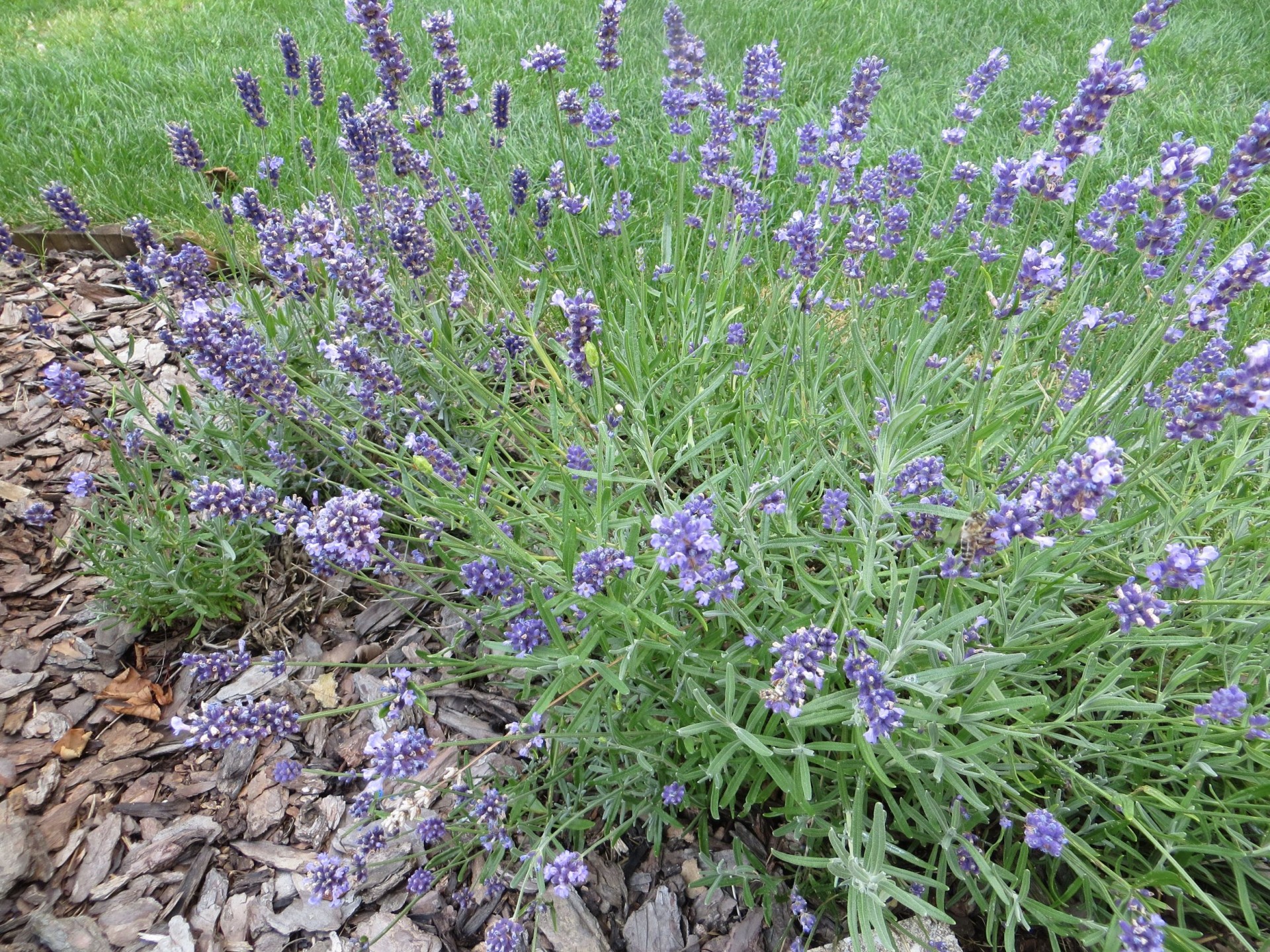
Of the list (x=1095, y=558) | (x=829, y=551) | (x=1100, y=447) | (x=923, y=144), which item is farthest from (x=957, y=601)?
(x=923, y=144)

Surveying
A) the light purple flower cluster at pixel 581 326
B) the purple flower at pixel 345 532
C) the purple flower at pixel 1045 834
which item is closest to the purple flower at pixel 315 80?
the light purple flower cluster at pixel 581 326

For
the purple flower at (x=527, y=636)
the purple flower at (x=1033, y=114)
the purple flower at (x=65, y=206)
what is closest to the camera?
the purple flower at (x=527, y=636)

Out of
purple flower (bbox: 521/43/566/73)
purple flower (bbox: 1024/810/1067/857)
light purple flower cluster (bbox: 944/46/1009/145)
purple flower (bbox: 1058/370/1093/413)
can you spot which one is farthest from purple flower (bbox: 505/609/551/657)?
light purple flower cluster (bbox: 944/46/1009/145)

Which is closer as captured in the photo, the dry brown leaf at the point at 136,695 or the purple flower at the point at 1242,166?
the purple flower at the point at 1242,166

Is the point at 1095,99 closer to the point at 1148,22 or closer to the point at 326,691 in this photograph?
the point at 1148,22

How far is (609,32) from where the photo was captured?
9.25 ft

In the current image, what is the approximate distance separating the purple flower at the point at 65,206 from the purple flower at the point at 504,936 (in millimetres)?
2807

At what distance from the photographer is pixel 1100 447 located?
141cm

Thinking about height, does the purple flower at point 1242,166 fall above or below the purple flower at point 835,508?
above

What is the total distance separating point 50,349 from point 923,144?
4.81 metres

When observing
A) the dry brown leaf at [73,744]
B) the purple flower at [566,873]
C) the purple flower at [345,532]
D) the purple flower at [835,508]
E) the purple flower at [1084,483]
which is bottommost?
the dry brown leaf at [73,744]

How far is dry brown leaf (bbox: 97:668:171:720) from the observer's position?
2.68m

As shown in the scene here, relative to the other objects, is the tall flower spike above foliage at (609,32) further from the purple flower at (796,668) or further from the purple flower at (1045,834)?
the purple flower at (1045,834)

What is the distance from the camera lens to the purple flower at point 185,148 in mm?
3000
